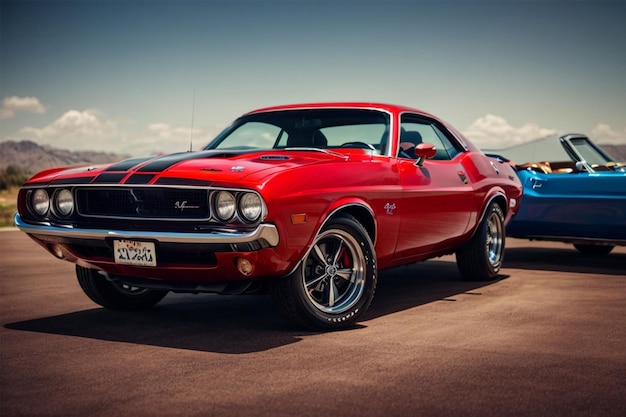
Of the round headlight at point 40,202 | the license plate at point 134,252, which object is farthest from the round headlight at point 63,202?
the license plate at point 134,252

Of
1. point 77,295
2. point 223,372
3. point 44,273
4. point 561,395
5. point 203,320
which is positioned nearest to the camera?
point 561,395

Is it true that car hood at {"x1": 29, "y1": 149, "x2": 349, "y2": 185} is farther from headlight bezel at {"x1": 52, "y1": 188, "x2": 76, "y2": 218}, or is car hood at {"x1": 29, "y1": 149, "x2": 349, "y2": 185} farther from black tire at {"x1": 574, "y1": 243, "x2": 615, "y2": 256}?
black tire at {"x1": 574, "y1": 243, "x2": 615, "y2": 256}

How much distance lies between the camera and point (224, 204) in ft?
15.7

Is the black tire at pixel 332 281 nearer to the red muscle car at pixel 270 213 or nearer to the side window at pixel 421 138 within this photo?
the red muscle car at pixel 270 213

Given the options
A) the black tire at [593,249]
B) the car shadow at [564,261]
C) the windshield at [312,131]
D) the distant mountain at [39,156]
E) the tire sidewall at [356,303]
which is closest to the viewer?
the tire sidewall at [356,303]

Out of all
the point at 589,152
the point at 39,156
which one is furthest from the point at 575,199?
the point at 39,156

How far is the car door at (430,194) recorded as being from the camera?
6075 mm

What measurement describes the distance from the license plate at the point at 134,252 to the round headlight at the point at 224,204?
467 mm

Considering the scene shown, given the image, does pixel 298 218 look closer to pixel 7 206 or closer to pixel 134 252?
pixel 134 252

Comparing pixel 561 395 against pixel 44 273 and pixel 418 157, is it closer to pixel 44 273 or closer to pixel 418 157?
pixel 418 157

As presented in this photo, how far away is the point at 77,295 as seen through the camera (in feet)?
22.4

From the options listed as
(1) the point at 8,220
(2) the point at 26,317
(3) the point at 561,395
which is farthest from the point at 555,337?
(1) the point at 8,220

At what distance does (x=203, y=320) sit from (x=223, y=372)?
160 centimetres

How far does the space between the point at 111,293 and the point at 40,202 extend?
881 mm
